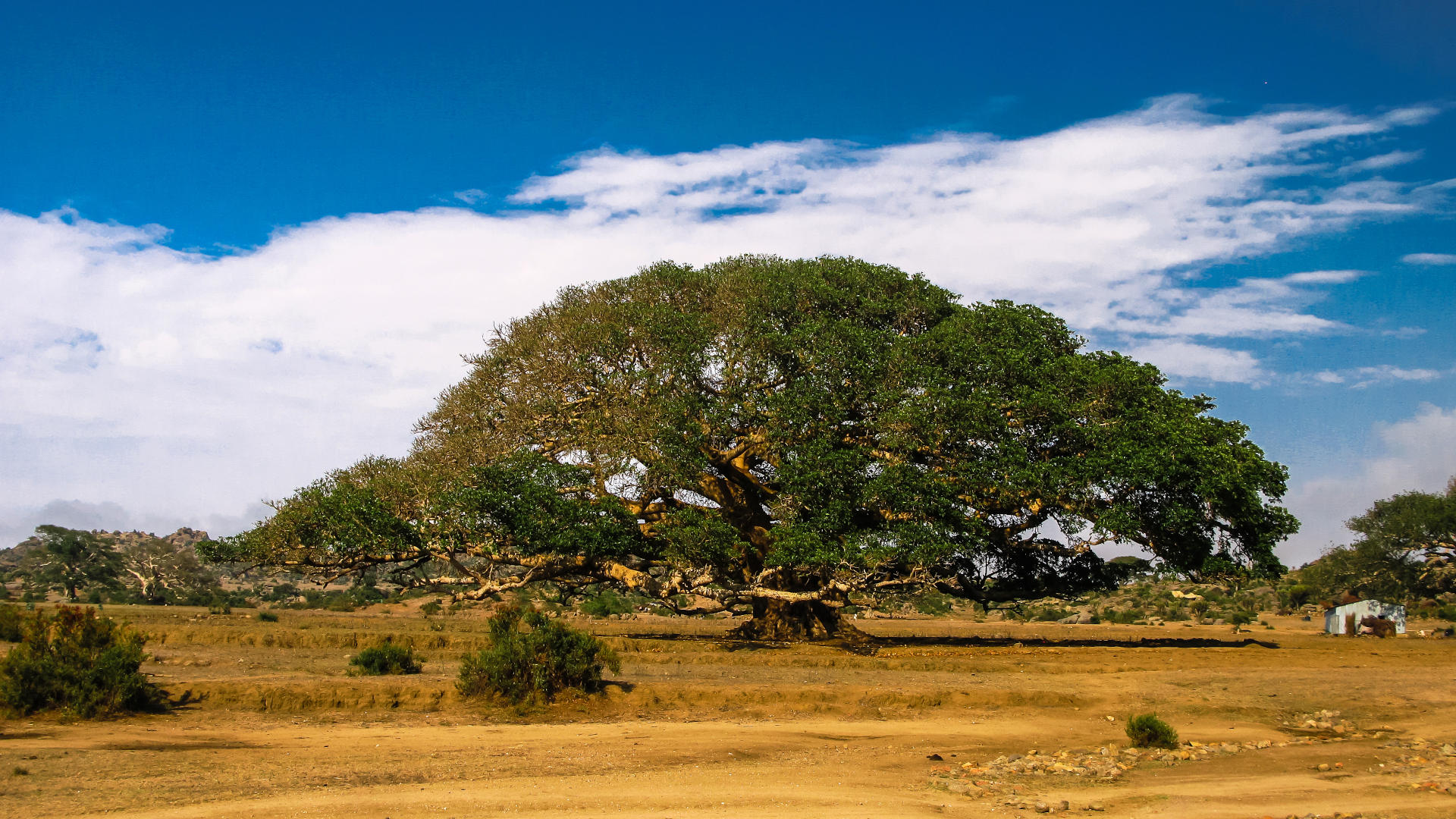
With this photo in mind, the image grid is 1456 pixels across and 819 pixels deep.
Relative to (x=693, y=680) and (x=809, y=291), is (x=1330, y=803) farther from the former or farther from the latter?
(x=809, y=291)

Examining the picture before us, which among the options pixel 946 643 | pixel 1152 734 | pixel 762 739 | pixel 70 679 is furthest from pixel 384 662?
pixel 946 643

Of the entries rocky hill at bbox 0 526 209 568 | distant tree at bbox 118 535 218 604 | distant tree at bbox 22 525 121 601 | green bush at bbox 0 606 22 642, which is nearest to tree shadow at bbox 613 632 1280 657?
green bush at bbox 0 606 22 642

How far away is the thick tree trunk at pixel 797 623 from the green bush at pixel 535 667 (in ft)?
31.0

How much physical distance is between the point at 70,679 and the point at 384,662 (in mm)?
5373

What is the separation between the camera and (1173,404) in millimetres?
22500

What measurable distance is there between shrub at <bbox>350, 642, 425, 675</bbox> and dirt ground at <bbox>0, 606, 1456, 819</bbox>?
0.45m

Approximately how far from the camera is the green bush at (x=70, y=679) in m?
12.9

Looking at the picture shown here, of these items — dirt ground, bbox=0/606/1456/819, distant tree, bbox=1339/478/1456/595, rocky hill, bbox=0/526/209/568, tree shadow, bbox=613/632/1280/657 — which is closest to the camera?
dirt ground, bbox=0/606/1456/819

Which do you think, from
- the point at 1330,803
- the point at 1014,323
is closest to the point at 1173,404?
the point at 1014,323

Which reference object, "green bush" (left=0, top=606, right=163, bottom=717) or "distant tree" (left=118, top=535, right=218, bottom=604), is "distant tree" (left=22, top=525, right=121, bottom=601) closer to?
"distant tree" (left=118, top=535, right=218, bottom=604)

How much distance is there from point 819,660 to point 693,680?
13.1 ft

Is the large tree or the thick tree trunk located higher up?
the large tree

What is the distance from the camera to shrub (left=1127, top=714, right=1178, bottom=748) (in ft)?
41.5

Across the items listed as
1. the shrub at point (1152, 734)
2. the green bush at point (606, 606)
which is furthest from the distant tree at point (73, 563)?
the shrub at point (1152, 734)
